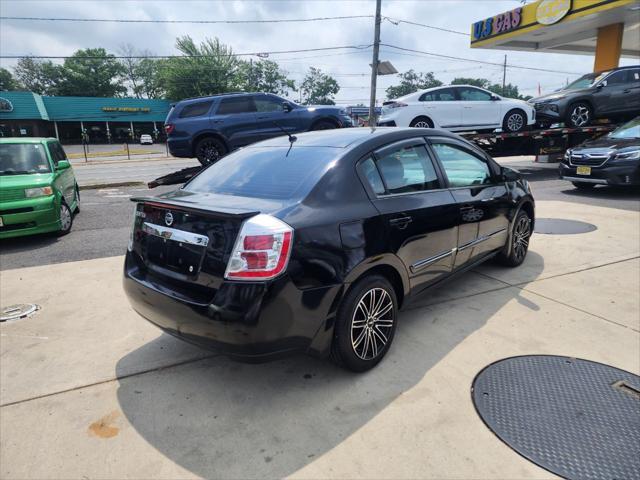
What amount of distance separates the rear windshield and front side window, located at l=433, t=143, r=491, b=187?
3.96 ft

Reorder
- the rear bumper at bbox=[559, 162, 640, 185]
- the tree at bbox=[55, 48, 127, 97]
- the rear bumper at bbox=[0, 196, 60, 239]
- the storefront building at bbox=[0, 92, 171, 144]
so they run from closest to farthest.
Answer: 1. the rear bumper at bbox=[0, 196, 60, 239]
2. the rear bumper at bbox=[559, 162, 640, 185]
3. the storefront building at bbox=[0, 92, 171, 144]
4. the tree at bbox=[55, 48, 127, 97]

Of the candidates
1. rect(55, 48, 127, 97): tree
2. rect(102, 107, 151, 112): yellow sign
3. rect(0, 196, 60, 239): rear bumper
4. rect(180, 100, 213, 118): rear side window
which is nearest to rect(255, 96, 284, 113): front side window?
rect(180, 100, 213, 118): rear side window

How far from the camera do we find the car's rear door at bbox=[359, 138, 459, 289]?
2.96 m

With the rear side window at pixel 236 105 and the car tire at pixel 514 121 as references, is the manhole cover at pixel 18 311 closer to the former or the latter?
the rear side window at pixel 236 105

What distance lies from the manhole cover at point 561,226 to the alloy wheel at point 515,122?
5.75 metres

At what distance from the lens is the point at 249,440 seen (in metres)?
2.27

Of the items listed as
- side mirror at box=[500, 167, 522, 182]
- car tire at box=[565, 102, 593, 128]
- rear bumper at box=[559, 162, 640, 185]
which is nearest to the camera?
side mirror at box=[500, 167, 522, 182]

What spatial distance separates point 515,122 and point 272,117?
273 inches

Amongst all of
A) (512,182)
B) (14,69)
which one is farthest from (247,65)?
(512,182)

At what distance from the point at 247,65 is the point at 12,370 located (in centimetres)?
6698

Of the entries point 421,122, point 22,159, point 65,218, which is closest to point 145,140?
point 421,122

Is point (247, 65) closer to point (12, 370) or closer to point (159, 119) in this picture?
point (159, 119)

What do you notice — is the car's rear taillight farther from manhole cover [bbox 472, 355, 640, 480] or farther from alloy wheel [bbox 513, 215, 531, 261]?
alloy wheel [bbox 513, 215, 531, 261]

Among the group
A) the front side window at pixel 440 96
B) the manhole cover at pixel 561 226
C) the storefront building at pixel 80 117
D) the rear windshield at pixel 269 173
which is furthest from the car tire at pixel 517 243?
the storefront building at pixel 80 117
